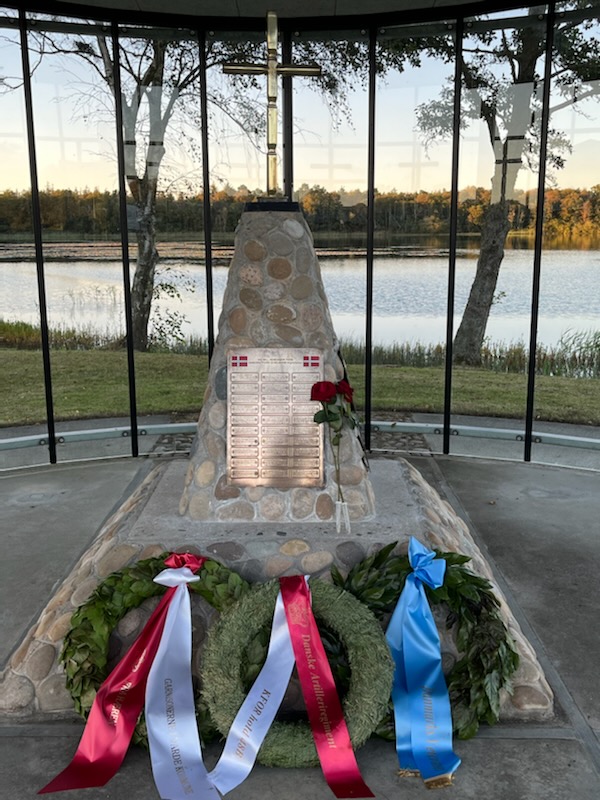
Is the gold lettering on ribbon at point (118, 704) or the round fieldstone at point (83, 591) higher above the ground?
the round fieldstone at point (83, 591)

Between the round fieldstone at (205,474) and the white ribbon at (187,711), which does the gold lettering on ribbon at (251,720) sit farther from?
the round fieldstone at (205,474)

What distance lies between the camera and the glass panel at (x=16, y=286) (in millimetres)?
7324

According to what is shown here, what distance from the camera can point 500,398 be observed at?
8.35 m

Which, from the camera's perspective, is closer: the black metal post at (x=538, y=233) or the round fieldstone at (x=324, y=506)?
the round fieldstone at (x=324, y=506)

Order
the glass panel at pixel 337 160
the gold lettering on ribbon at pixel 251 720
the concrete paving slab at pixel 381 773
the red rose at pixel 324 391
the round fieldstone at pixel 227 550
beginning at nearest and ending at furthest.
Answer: the concrete paving slab at pixel 381 773
the gold lettering on ribbon at pixel 251 720
the round fieldstone at pixel 227 550
the red rose at pixel 324 391
the glass panel at pixel 337 160

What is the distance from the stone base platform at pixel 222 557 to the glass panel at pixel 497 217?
3.72m

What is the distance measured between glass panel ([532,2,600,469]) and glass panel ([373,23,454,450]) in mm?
1060

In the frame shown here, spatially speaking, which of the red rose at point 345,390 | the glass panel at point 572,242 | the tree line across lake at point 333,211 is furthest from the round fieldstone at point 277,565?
the glass panel at point 572,242

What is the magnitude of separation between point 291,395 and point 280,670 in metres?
1.66

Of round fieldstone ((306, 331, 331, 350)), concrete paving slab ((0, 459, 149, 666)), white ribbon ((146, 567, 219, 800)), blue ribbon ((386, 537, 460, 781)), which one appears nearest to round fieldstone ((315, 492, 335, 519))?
blue ribbon ((386, 537, 460, 781))

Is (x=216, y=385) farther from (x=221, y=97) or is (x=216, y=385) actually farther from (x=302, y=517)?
(x=221, y=97)

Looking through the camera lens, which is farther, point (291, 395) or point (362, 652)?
point (291, 395)

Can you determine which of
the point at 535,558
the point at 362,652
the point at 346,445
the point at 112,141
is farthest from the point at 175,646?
the point at 112,141

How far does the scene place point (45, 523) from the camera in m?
6.31
